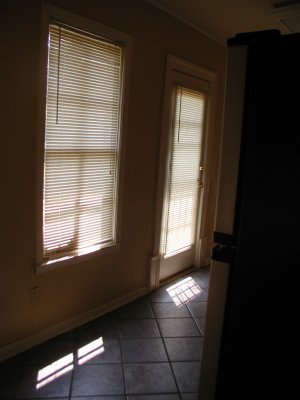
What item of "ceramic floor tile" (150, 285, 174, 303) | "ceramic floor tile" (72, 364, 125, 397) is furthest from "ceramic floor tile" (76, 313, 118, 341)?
"ceramic floor tile" (150, 285, 174, 303)

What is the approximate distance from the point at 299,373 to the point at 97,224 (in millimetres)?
1785

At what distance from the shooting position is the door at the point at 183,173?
3169mm

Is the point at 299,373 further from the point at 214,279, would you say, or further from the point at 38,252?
the point at 38,252

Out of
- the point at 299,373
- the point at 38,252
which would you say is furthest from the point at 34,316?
the point at 299,373

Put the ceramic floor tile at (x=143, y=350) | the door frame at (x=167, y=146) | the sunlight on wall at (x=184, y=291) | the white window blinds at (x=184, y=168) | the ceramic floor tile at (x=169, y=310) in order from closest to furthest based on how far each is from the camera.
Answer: the ceramic floor tile at (x=143, y=350) → the ceramic floor tile at (x=169, y=310) → the door frame at (x=167, y=146) → the sunlight on wall at (x=184, y=291) → the white window blinds at (x=184, y=168)

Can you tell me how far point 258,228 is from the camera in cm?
110

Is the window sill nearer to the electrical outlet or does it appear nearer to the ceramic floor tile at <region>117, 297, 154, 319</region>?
the electrical outlet

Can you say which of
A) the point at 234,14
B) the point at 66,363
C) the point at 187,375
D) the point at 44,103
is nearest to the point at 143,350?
the point at 187,375

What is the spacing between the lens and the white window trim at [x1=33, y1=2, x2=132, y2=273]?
6.65ft

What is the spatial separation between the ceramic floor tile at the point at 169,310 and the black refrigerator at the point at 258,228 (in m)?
1.62

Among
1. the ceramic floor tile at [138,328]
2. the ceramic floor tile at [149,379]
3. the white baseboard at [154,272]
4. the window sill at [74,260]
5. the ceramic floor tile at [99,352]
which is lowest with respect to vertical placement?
the ceramic floor tile at [149,379]

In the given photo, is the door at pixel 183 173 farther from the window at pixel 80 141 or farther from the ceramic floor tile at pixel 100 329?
the ceramic floor tile at pixel 100 329

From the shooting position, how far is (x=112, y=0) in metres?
2.37

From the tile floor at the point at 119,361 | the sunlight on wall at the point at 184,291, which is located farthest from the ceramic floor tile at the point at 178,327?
the sunlight on wall at the point at 184,291
